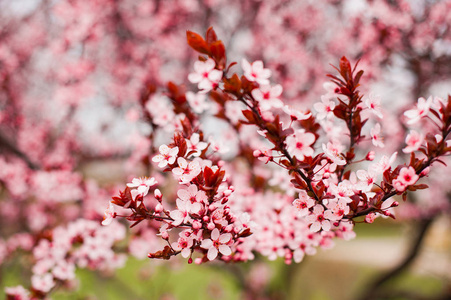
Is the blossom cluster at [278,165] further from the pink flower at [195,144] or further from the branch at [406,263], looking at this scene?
the branch at [406,263]

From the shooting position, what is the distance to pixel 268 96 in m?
1.34

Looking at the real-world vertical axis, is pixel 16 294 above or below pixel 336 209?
below

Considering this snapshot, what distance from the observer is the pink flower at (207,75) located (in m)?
1.33

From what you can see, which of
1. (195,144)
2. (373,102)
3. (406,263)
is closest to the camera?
(373,102)

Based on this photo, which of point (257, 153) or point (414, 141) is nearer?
point (414, 141)

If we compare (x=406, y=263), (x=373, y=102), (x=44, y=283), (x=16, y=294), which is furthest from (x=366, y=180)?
(x=406, y=263)

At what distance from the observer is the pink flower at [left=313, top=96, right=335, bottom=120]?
1.52 m

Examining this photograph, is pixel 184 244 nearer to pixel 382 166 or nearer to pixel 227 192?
pixel 227 192

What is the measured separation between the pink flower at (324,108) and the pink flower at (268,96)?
0.27 metres

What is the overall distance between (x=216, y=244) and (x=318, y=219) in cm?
43

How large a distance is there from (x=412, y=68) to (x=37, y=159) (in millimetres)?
5006

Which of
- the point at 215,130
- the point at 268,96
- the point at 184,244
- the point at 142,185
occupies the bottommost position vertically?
the point at 184,244

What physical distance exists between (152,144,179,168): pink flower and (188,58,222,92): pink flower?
0.29 m

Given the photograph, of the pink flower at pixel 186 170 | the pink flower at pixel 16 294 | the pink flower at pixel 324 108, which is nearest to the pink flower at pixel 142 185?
the pink flower at pixel 186 170
